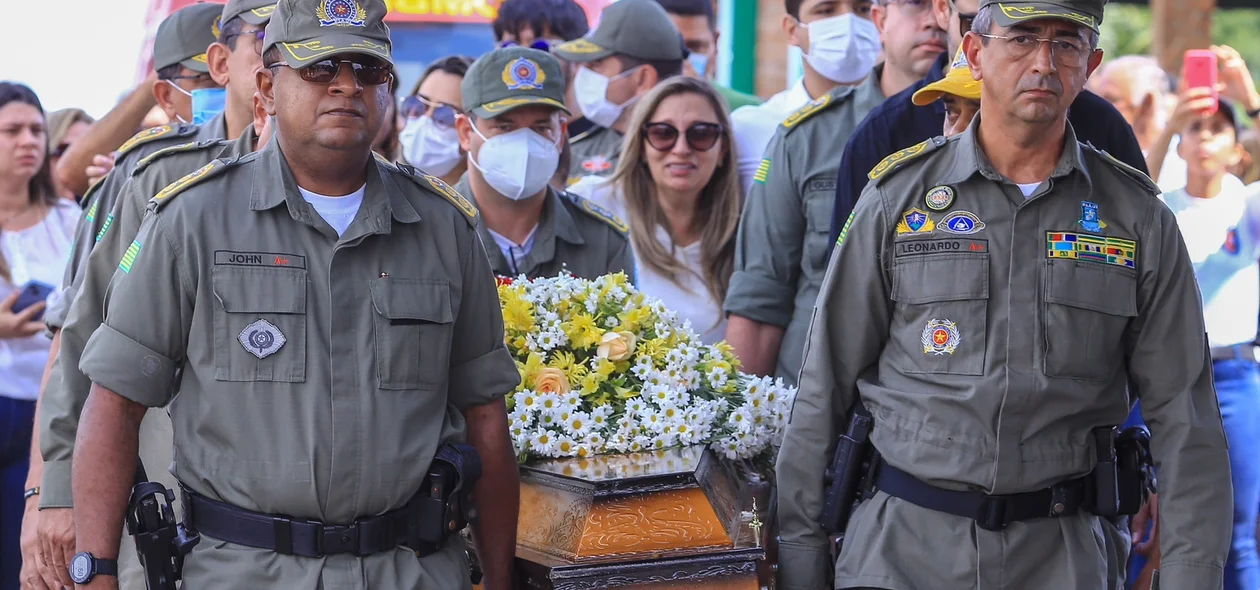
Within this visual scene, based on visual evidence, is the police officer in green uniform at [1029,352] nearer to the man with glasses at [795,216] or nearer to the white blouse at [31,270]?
the man with glasses at [795,216]

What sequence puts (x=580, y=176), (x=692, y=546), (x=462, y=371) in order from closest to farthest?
(x=462, y=371) → (x=692, y=546) → (x=580, y=176)

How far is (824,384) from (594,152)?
11.7 ft

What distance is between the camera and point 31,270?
653cm

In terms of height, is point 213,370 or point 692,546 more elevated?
point 213,370

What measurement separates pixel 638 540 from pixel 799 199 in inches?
75.9

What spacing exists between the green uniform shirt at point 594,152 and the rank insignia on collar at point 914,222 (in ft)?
10.3

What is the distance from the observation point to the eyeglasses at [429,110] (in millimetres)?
7215

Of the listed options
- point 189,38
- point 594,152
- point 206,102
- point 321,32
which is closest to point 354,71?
point 321,32

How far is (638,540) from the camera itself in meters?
3.81

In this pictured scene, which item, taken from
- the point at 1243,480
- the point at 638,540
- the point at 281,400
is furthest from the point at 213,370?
the point at 1243,480

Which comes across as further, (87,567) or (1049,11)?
(1049,11)

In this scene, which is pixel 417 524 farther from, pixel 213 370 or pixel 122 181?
pixel 122 181

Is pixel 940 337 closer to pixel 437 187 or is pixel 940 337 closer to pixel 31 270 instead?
pixel 437 187

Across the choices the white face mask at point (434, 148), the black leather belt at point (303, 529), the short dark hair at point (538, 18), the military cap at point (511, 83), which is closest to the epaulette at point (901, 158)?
the black leather belt at point (303, 529)
